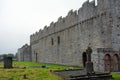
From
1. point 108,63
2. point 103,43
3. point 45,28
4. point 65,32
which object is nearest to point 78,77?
point 108,63

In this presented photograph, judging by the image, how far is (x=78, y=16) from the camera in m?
33.9

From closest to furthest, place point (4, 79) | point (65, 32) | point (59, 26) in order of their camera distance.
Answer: point (4, 79)
point (65, 32)
point (59, 26)

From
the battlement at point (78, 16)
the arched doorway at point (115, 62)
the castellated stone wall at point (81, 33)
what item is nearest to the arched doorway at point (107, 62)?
the arched doorway at point (115, 62)

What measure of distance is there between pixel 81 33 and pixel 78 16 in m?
2.50

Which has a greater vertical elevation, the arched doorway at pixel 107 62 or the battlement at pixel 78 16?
the battlement at pixel 78 16

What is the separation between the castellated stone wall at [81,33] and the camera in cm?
2635

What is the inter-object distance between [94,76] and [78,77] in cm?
143

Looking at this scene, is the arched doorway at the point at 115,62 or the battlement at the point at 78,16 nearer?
the arched doorway at the point at 115,62

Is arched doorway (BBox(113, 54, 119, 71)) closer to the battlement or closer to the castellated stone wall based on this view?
the castellated stone wall

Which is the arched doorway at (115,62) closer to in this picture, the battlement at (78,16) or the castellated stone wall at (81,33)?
the castellated stone wall at (81,33)

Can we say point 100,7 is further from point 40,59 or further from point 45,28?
point 40,59

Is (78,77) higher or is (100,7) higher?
(100,7)

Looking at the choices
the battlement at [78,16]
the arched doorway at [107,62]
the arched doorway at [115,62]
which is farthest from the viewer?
the battlement at [78,16]

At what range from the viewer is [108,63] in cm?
2494
